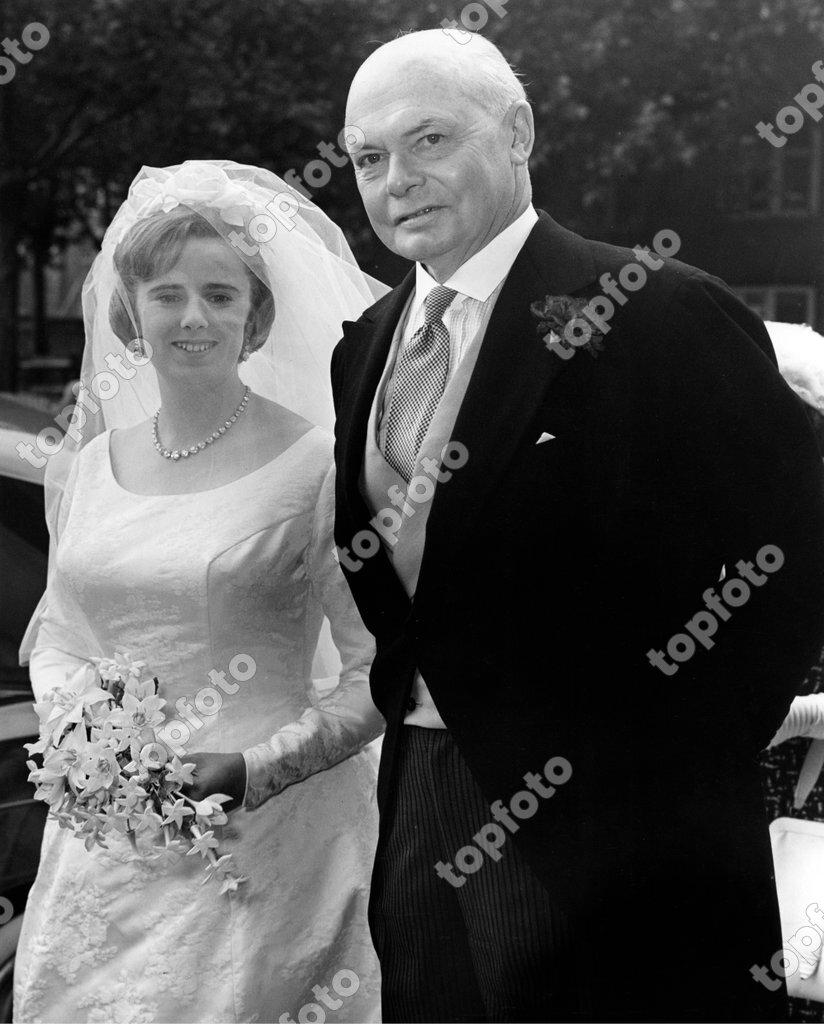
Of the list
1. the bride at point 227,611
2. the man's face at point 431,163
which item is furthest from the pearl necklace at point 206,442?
the man's face at point 431,163

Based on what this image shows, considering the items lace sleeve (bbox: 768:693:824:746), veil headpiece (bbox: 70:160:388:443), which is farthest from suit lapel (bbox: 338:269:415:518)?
lace sleeve (bbox: 768:693:824:746)

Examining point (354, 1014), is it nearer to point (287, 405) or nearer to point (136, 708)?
point (136, 708)

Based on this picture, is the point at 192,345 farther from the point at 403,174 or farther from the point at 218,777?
the point at 218,777

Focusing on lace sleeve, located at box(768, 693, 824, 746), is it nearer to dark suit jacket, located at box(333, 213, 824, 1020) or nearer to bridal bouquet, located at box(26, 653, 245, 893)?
dark suit jacket, located at box(333, 213, 824, 1020)

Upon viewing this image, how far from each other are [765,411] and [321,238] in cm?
94

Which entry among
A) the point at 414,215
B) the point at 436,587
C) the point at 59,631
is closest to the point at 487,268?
the point at 414,215

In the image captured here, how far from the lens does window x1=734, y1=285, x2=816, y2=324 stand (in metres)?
2.62

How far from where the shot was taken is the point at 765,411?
176 cm

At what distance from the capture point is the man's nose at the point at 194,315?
2152 millimetres

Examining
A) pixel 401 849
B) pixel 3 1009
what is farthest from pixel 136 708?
pixel 3 1009

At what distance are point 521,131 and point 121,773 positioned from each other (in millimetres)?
1146

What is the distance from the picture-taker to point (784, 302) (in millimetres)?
2768

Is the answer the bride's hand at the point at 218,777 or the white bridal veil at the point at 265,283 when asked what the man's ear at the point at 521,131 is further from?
the bride's hand at the point at 218,777

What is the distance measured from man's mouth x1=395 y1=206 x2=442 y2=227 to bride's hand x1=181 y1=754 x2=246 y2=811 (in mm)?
885
